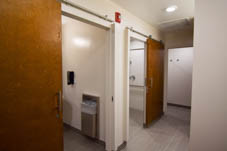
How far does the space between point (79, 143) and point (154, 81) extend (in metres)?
2.12

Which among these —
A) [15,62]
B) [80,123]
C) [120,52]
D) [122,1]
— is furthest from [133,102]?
[15,62]

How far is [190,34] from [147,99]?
2.17 metres

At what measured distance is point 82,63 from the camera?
7.45 feet

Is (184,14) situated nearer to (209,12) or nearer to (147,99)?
(209,12)

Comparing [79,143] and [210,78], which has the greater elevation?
[210,78]

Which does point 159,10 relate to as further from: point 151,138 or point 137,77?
point 151,138

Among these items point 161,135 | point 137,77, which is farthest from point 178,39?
point 161,135

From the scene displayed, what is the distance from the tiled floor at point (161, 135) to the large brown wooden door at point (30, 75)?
1.53 metres

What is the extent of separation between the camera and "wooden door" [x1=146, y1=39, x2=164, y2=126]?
2.50 metres

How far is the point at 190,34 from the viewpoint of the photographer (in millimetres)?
2967

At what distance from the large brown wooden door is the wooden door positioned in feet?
6.33

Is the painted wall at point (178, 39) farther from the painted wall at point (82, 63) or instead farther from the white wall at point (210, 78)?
the white wall at point (210, 78)

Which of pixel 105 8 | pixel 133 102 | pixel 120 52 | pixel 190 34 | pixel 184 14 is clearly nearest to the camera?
pixel 105 8

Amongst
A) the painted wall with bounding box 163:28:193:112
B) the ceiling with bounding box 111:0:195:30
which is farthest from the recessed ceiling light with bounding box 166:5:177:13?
the painted wall with bounding box 163:28:193:112
